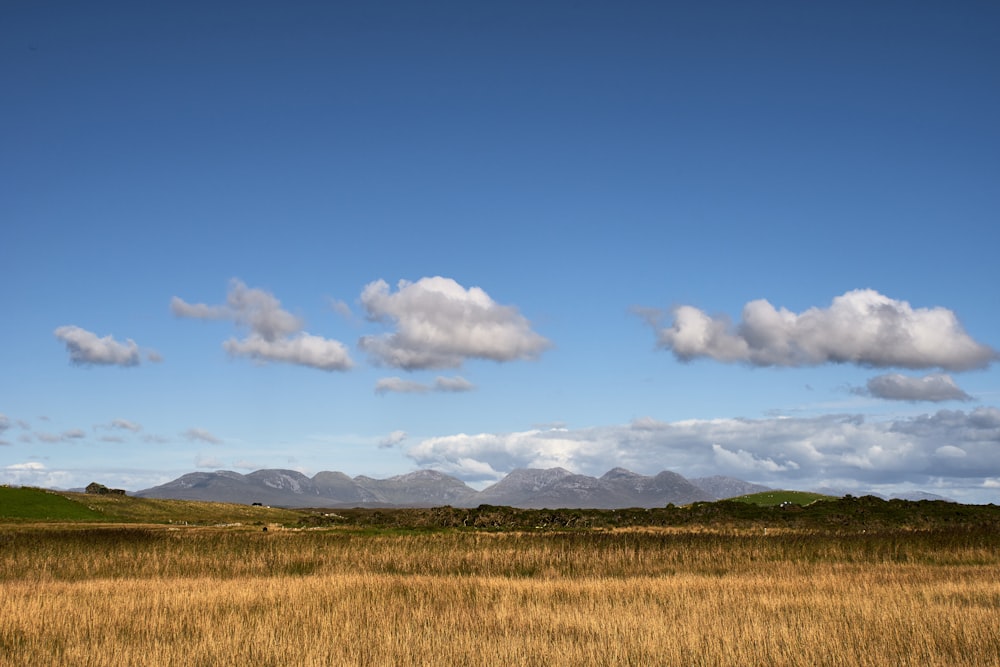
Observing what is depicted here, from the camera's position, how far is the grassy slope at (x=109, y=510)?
2825 inches

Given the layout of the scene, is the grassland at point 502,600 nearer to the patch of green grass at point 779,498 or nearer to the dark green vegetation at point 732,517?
the dark green vegetation at point 732,517

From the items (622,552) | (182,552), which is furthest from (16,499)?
(622,552)

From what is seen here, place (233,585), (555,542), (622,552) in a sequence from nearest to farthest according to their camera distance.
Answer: (233,585) < (622,552) < (555,542)

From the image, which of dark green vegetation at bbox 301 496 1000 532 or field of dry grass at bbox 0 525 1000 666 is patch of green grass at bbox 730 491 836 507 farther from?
field of dry grass at bbox 0 525 1000 666

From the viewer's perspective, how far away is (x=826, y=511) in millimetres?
67312

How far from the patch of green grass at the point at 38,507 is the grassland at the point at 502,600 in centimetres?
3083

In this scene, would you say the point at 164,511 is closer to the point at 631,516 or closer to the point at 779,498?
the point at 631,516

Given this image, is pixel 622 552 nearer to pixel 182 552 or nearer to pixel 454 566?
pixel 454 566

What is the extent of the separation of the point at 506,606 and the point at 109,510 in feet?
244

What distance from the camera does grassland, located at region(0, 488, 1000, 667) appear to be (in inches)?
551

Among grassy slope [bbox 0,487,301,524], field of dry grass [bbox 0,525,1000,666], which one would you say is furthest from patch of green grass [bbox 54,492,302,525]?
field of dry grass [bbox 0,525,1000,666]

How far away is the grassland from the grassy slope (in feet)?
106

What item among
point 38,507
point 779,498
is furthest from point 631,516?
point 38,507

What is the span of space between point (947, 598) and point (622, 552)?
18.3m
